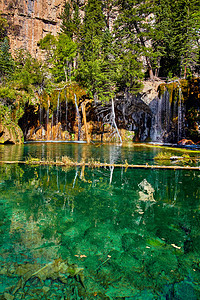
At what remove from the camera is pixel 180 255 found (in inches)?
94.9

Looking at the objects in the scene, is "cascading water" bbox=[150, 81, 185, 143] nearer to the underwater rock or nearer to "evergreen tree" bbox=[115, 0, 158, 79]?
"evergreen tree" bbox=[115, 0, 158, 79]

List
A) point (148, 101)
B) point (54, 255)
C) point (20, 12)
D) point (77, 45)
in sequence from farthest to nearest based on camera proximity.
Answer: point (20, 12) → point (77, 45) → point (148, 101) → point (54, 255)

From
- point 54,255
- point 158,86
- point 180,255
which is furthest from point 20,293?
point 158,86

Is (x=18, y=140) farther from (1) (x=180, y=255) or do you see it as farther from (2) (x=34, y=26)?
(2) (x=34, y=26)

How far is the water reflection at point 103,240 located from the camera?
1909mm

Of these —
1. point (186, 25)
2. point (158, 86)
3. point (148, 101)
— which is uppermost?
point (186, 25)

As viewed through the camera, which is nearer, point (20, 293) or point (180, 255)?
point (20, 293)

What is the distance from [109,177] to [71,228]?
3601 millimetres

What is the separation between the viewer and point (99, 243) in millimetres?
2646

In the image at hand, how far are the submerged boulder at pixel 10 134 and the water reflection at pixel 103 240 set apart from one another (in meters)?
15.4

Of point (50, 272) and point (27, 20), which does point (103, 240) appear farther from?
point (27, 20)

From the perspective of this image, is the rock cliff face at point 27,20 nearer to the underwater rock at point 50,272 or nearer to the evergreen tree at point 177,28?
the evergreen tree at point 177,28

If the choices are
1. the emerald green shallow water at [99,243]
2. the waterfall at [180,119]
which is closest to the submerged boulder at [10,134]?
the emerald green shallow water at [99,243]

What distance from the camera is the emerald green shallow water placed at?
1897mm
